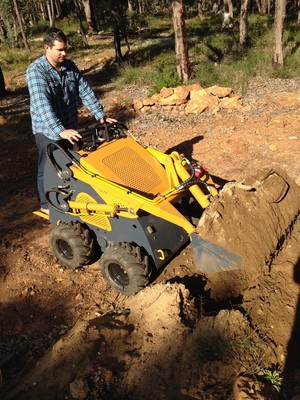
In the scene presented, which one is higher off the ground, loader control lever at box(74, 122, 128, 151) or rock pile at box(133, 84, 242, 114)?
loader control lever at box(74, 122, 128, 151)

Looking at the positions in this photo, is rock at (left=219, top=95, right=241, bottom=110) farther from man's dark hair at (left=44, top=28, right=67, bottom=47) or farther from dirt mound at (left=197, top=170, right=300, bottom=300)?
man's dark hair at (left=44, top=28, right=67, bottom=47)

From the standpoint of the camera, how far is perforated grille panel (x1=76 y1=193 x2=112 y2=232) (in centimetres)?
402

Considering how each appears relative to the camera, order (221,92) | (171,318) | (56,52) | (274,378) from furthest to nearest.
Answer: (221,92) → (56,52) → (171,318) → (274,378)

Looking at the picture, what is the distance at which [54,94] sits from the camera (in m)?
4.35

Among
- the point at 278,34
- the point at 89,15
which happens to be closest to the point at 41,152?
the point at 278,34

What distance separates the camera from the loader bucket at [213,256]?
3566 mm

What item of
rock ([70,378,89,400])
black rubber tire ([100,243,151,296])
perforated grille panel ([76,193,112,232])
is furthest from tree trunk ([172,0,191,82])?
rock ([70,378,89,400])

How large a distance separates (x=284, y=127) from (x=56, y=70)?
4.41 m

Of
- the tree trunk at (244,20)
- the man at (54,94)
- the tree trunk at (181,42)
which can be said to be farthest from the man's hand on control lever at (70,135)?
the tree trunk at (244,20)

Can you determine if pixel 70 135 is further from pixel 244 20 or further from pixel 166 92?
pixel 244 20

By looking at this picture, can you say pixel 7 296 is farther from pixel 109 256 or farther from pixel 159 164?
pixel 159 164

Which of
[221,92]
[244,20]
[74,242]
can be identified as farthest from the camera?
[244,20]

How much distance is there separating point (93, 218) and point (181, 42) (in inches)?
296

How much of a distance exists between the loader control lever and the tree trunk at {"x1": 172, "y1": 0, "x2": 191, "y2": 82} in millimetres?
6307
